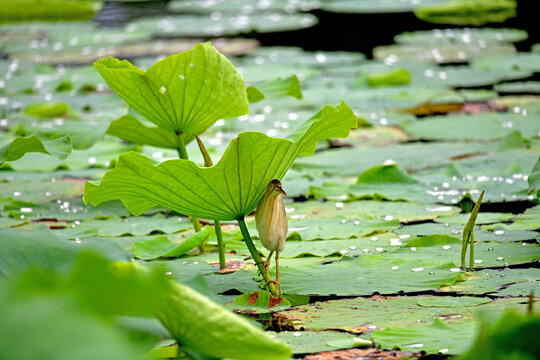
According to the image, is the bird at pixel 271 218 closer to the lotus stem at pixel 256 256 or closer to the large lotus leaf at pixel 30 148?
the lotus stem at pixel 256 256

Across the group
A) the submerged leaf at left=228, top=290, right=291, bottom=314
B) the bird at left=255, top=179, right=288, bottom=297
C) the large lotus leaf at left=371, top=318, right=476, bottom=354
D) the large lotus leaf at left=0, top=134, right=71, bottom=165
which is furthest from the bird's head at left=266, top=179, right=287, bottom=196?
the large lotus leaf at left=0, top=134, right=71, bottom=165

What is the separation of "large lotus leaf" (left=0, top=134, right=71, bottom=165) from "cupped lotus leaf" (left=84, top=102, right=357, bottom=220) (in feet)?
0.49

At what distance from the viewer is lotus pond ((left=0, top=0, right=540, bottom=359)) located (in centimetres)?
66

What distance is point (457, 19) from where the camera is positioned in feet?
19.7

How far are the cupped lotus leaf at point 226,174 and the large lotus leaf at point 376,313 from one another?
0.70 feet

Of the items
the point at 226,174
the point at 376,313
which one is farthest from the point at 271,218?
the point at 376,313

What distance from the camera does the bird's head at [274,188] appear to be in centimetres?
119

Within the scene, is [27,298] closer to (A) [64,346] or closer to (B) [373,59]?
(A) [64,346]

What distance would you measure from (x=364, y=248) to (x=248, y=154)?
0.48m

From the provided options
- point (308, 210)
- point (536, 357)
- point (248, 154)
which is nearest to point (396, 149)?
point (308, 210)

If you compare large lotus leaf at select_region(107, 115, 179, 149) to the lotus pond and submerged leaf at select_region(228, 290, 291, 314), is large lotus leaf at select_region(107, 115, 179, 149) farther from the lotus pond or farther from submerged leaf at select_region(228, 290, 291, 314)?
submerged leaf at select_region(228, 290, 291, 314)

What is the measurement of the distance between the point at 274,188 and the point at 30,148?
0.49 m

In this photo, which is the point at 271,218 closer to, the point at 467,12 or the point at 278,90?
the point at 278,90

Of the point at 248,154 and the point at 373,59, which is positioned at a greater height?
the point at 248,154
